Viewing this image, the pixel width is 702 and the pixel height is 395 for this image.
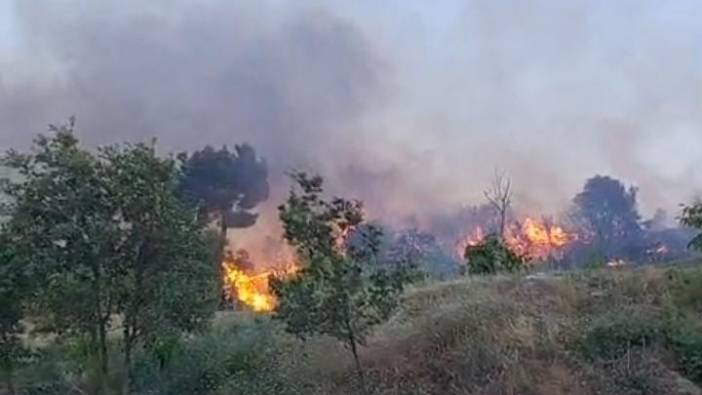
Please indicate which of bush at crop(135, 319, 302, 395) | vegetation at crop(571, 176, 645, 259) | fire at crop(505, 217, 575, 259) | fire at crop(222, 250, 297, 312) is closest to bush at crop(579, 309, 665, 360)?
bush at crop(135, 319, 302, 395)

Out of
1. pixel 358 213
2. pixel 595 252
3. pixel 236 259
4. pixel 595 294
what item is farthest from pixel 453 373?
pixel 236 259

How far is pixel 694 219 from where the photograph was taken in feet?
46.5

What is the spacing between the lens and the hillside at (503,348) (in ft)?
38.2

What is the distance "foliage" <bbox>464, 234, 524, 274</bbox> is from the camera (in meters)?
18.8

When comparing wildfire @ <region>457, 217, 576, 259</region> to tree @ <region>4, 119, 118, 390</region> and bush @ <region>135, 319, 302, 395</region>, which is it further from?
tree @ <region>4, 119, 118, 390</region>

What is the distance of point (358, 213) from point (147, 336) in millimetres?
3507

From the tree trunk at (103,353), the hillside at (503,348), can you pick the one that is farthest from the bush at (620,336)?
the tree trunk at (103,353)

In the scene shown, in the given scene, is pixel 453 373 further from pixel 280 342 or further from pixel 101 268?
pixel 101 268

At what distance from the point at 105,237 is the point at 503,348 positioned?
217 inches

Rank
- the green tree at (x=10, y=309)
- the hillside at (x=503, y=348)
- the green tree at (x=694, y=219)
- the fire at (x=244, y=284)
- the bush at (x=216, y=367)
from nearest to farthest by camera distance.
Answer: the green tree at (x=10, y=309) < the hillside at (x=503, y=348) < the bush at (x=216, y=367) < the green tree at (x=694, y=219) < the fire at (x=244, y=284)

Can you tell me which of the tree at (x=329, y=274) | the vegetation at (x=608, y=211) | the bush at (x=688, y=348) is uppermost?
Answer: the vegetation at (x=608, y=211)

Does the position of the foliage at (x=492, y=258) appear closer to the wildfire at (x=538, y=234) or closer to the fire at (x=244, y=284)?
the fire at (x=244, y=284)

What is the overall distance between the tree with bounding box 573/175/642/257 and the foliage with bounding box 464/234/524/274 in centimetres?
2632

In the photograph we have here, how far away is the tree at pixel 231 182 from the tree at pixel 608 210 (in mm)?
17317
